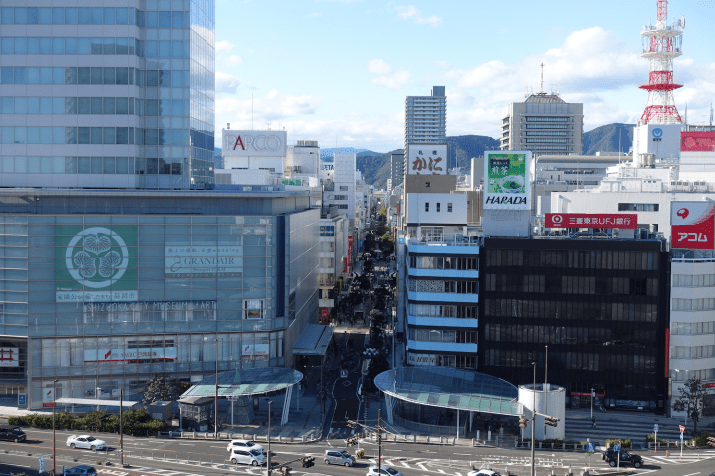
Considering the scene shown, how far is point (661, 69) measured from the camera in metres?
180

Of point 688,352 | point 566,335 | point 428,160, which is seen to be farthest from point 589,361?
point 428,160

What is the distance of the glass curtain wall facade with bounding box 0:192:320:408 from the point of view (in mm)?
81375

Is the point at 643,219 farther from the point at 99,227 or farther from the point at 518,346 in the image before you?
the point at 99,227

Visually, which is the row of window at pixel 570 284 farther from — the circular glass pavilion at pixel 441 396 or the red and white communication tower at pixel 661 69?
the red and white communication tower at pixel 661 69

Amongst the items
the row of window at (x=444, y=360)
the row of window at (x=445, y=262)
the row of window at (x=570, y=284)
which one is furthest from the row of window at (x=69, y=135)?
the row of window at (x=570, y=284)

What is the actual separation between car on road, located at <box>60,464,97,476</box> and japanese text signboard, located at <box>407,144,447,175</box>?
86.5 m

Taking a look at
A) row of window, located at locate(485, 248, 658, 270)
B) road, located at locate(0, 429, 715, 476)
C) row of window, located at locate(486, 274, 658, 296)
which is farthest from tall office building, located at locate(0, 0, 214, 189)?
row of window, located at locate(486, 274, 658, 296)

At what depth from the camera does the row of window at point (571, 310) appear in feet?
271

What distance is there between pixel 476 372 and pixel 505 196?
23158 mm

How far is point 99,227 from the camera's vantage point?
82250mm

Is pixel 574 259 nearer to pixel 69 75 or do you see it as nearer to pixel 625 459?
pixel 625 459

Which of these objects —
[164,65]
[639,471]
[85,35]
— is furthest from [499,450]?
[85,35]

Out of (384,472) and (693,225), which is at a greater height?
(693,225)

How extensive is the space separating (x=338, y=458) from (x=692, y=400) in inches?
1654
